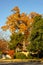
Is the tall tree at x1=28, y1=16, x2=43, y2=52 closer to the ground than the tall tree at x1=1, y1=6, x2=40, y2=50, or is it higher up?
closer to the ground

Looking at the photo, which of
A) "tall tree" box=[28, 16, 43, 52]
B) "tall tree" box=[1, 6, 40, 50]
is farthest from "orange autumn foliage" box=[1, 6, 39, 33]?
"tall tree" box=[28, 16, 43, 52]

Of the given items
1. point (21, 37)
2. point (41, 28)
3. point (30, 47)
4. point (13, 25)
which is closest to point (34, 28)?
point (41, 28)

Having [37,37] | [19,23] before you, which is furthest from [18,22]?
[37,37]

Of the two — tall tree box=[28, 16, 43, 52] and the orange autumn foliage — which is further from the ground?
the orange autumn foliage

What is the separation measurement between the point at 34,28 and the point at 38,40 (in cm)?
355

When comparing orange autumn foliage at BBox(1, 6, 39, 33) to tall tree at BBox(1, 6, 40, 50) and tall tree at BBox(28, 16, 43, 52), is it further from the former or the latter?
tall tree at BBox(28, 16, 43, 52)

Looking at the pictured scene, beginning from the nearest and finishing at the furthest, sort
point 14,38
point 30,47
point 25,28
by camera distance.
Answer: point 30,47 < point 14,38 < point 25,28

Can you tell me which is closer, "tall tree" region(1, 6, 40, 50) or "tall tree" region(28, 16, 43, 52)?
"tall tree" region(28, 16, 43, 52)

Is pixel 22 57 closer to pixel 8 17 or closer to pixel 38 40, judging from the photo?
pixel 38 40

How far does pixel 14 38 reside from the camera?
64.0 meters

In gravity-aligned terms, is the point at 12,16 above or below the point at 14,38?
above

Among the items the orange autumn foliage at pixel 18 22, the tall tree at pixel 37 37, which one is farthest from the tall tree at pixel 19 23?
the tall tree at pixel 37 37

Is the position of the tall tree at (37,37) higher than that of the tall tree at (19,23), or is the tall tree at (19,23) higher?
the tall tree at (19,23)

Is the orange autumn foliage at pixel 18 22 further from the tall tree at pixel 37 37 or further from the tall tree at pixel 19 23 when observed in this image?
the tall tree at pixel 37 37
